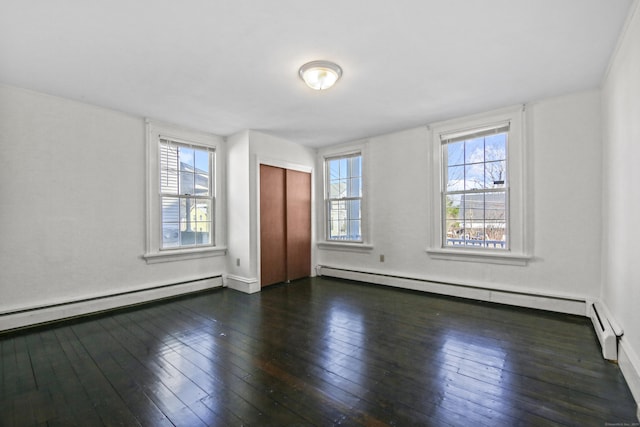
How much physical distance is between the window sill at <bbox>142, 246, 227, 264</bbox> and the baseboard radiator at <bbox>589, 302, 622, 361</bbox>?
4.68 m

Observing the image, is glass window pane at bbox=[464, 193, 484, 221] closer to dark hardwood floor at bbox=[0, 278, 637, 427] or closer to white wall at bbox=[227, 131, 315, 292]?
dark hardwood floor at bbox=[0, 278, 637, 427]

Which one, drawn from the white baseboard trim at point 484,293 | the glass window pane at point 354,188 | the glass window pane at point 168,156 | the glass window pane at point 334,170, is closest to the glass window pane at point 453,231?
the white baseboard trim at point 484,293

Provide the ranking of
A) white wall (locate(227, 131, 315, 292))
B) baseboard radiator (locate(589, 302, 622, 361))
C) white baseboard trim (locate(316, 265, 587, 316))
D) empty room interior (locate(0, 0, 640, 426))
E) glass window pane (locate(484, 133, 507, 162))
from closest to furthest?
empty room interior (locate(0, 0, 640, 426))
baseboard radiator (locate(589, 302, 622, 361))
white baseboard trim (locate(316, 265, 587, 316))
glass window pane (locate(484, 133, 507, 162))
white wall (locate(227, 131, 315, 292))

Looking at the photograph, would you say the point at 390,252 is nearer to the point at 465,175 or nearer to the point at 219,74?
the point at 465,175

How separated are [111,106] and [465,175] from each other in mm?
4749

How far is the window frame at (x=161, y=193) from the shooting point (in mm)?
4008

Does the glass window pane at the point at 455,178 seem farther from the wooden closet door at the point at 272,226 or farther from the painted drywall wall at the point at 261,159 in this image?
the wooden closet door at the point at 272,226

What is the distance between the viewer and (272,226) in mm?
4965

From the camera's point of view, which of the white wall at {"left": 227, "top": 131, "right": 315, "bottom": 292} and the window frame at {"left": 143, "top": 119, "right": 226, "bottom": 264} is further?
the white wall at {"left": 227, "top": 131, "right": 315, "bottom": 292}

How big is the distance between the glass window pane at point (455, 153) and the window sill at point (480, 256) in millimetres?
1281

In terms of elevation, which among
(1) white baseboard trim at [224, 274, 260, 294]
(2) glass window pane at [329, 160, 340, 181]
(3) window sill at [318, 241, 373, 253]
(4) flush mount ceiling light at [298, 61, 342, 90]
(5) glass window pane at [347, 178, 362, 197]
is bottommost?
(1) white baseboard trim at [224, 274, 260, 294]

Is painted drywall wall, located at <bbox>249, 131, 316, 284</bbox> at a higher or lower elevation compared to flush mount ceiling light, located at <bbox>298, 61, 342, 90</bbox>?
lower

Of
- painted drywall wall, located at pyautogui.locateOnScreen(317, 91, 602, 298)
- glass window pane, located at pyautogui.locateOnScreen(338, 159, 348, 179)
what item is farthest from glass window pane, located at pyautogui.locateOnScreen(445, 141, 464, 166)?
glass window pane, located at pyautogui.locateOnScreen(338, 159, 348, 179)

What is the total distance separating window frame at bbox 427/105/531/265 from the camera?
361 cm
